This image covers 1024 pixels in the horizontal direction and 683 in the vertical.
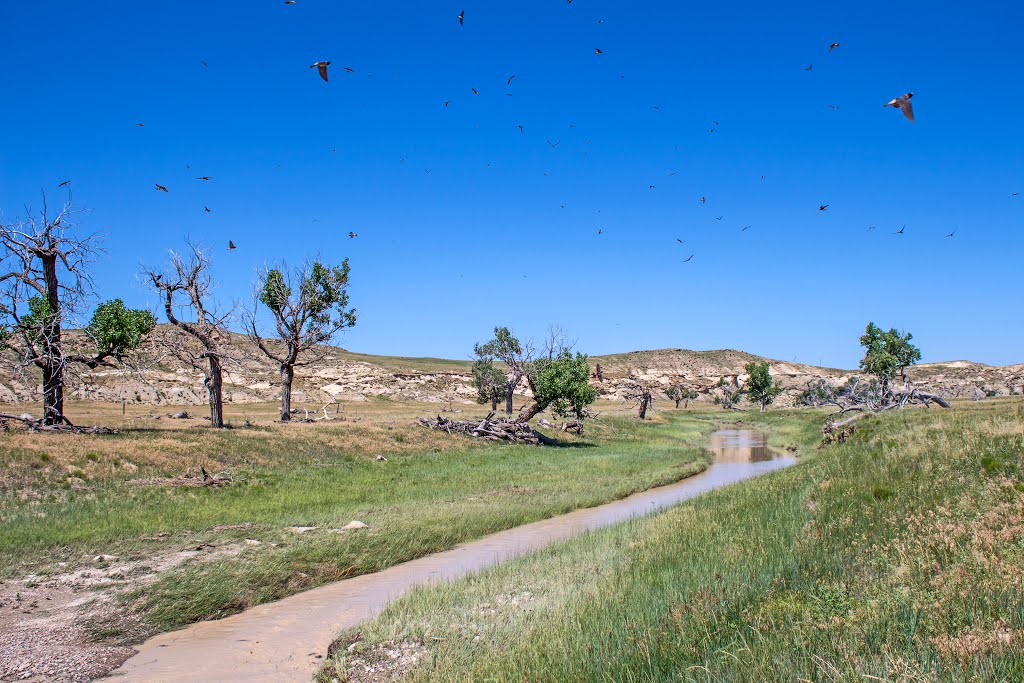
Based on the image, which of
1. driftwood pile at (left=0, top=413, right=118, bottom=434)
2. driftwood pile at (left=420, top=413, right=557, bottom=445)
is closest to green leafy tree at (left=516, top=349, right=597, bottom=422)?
driftwood pile at (left=420, top=413, right=557, bottom=445)

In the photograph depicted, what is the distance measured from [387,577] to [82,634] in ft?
19.8

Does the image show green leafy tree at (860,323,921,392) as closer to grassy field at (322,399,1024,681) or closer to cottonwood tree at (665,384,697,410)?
cottonwood tree at (665,384,697,410)

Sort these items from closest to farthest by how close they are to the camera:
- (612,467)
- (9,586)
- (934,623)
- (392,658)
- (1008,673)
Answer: (1008,673), (934,623), (392,658), (9,586), (612,467)

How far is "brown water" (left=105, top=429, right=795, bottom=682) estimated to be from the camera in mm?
9578

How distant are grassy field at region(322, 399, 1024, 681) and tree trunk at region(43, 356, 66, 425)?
23.7 meters

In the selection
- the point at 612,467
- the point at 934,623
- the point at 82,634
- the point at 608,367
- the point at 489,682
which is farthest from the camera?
the point at 608,367

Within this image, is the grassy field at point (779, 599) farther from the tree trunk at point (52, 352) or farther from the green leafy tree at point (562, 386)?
the green leafy tree at point (562, 386)

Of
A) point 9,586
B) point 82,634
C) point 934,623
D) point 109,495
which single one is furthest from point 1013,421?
point 109,495

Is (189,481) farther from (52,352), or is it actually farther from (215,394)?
(215,394)

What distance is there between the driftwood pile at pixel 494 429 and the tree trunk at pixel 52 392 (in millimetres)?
20529

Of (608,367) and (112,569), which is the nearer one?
(112,569)

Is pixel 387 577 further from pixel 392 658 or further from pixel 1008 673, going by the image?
pixel 1008 673

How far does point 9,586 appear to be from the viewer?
40.2ft

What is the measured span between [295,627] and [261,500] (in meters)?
11.6
